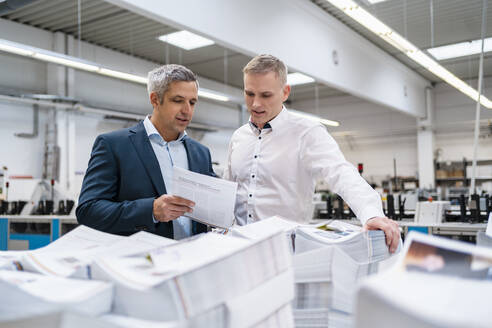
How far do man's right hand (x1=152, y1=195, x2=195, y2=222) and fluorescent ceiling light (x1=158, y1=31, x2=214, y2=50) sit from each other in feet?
22.7

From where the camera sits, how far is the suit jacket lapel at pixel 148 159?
146cm

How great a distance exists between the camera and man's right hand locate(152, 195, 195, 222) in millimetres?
1229

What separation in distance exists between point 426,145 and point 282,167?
1112 cm

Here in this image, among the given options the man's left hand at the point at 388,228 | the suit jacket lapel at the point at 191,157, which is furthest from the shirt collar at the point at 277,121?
the man's left hand at the point at 388,228

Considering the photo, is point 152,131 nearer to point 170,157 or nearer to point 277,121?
point 170,157

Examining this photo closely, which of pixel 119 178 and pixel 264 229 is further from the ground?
pixel 119 178

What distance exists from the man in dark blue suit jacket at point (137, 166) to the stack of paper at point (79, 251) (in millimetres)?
320

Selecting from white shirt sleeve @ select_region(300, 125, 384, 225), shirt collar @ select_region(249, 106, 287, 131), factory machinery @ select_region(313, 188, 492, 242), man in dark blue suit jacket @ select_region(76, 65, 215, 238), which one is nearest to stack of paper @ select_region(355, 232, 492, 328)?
white shirt sleeve @ select_region(300, 125, 384, 225)

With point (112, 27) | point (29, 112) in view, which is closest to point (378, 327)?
point (112, 27)

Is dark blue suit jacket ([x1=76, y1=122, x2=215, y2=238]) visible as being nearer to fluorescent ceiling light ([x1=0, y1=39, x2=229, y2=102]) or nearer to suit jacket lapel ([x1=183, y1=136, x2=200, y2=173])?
suit jacket lapel ([x1=183, y1=136, x2=200, y2=173])

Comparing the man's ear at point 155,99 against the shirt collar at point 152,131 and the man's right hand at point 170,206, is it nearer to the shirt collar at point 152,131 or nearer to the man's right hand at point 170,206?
the shirt collar at point 152,131

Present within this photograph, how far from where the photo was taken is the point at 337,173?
1469 millimetres

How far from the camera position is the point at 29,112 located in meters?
7.83

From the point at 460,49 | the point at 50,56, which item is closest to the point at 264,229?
the point at 50,56
